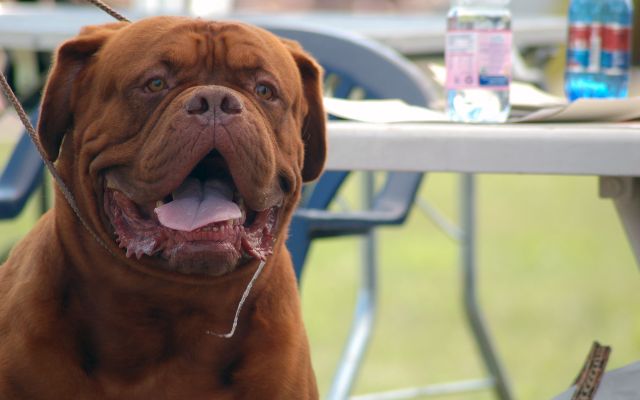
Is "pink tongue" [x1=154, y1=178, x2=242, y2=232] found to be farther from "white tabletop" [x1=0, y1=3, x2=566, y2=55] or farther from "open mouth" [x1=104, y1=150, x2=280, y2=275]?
"white tabletop" [x1=0, y1=3, x2=566, y2=55]

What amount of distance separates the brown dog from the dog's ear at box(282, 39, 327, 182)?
4.1 inches

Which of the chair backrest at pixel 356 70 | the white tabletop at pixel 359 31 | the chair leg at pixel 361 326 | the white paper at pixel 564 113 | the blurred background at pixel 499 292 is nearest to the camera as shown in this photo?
the white paper at pixel 564 113

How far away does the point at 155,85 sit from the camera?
216 cm

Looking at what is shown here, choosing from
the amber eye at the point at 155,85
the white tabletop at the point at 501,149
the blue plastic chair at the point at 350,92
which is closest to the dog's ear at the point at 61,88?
the amber eye at the point at 155,85

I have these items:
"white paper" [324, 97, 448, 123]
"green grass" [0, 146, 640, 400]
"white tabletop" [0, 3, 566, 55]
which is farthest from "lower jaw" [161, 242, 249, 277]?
"green grass" [0, 146, 640, 400]

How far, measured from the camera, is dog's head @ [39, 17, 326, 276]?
208 cm

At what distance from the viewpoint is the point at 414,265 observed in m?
7.91

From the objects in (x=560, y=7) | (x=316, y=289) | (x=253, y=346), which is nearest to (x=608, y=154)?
(x=253, y=346)

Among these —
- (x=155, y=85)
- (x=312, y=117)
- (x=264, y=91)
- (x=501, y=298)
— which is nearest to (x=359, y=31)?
(x=501, y=298)

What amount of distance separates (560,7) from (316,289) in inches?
343

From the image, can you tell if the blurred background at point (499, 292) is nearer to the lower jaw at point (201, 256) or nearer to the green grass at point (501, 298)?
the green grass at point (501, 298)

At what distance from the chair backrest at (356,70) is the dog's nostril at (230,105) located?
1451 mm

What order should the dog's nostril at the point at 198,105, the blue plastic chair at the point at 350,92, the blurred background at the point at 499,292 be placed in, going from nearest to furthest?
the dog's nostril at the point at 198,105, the blue plastic chair at the point at 350,92, the blurred background at the point at 499,292

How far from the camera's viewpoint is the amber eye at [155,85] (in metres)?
2.16
